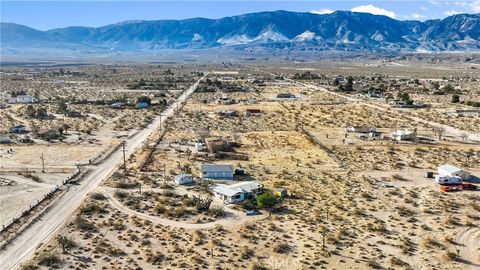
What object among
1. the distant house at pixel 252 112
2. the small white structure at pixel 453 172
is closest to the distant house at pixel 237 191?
the small white structure at pixel 453 172

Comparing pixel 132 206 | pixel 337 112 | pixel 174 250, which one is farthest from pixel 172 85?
pixel 174 250

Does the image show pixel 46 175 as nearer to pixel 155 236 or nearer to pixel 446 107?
pixel 155 236

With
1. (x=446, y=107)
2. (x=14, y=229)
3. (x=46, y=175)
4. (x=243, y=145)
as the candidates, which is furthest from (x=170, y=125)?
(x=446, y=107)

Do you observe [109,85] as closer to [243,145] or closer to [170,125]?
[170,125]

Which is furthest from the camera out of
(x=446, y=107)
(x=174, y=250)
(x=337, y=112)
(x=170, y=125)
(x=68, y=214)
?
(x=446, y=107)

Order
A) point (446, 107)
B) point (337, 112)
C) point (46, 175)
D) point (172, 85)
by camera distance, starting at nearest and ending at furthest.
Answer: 1. point (46, 175)
2. point (337, 112)
3. point (446, 107)
4. point (172, 85)

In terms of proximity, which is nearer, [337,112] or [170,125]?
[170,125]
